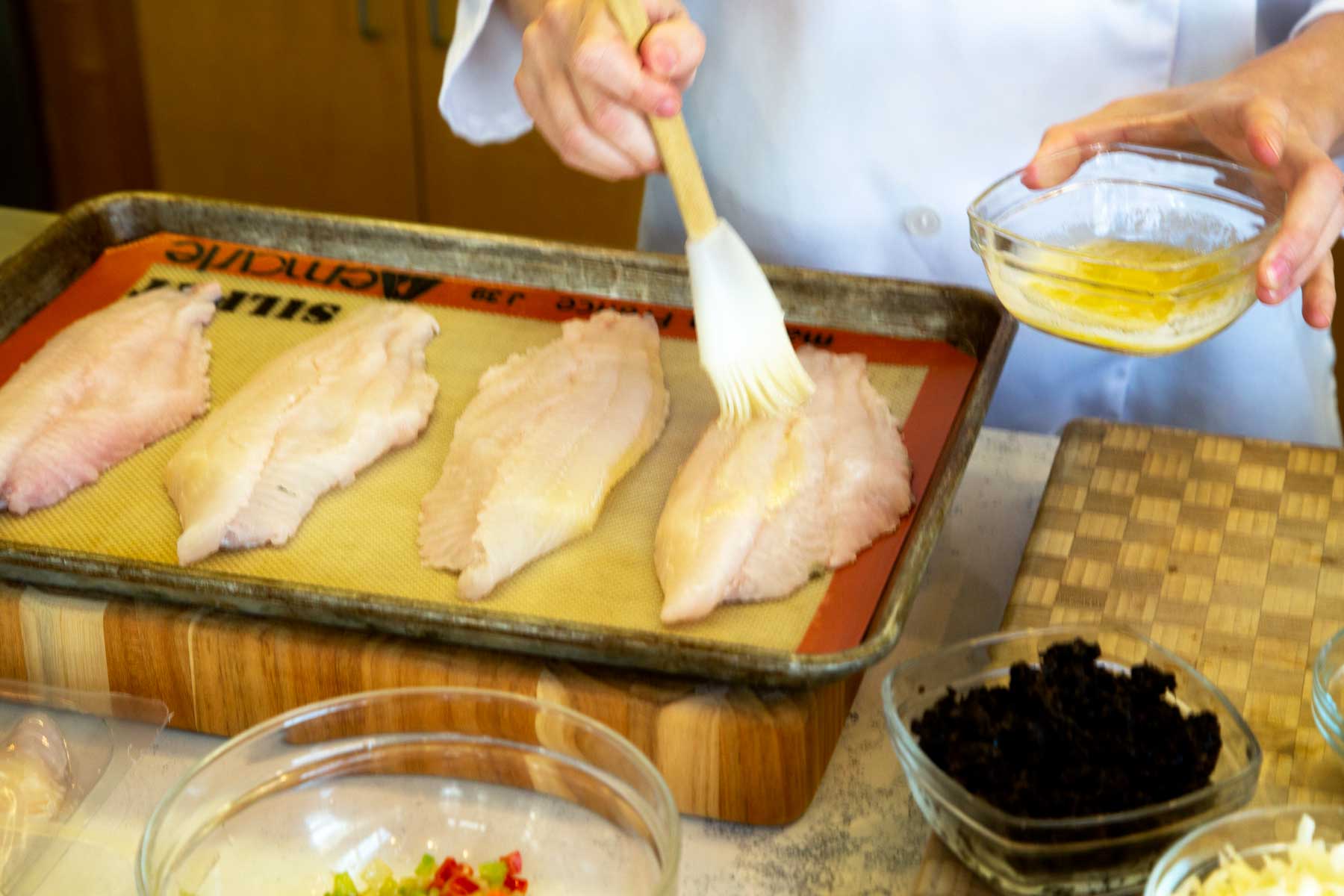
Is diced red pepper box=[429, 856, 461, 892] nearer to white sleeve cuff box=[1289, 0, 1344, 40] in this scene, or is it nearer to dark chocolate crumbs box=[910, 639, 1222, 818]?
dark chocolate crumbs box=[910, 639, 1222, 818]

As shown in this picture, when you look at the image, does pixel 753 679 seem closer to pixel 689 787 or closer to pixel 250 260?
pixel 689 787

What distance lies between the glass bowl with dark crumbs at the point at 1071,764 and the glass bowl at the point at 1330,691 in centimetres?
7

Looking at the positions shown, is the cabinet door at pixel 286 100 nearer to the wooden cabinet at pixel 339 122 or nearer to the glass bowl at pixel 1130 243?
the wooden cabinet at pixel 339 122

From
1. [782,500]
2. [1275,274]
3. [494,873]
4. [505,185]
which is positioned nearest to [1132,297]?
[1275,274]

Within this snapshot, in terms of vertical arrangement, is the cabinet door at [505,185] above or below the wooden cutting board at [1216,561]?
below

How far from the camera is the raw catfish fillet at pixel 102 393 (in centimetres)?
149

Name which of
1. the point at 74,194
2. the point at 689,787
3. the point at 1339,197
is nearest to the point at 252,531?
the point at 689,787

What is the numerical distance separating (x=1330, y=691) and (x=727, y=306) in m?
0.67

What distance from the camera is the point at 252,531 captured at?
4.66ft

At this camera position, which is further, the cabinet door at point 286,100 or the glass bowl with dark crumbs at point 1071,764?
the cabinet door at point 286,100

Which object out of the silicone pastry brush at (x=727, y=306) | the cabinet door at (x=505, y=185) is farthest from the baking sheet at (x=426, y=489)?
the cabinet door at (x=505, y=185)

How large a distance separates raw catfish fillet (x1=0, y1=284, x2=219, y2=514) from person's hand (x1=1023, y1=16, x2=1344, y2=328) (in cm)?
99

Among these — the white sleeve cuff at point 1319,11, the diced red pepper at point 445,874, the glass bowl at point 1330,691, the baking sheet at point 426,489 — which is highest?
the white sleeve cuff at point 1319,11

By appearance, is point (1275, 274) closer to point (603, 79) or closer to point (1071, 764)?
point (1071, 764)
